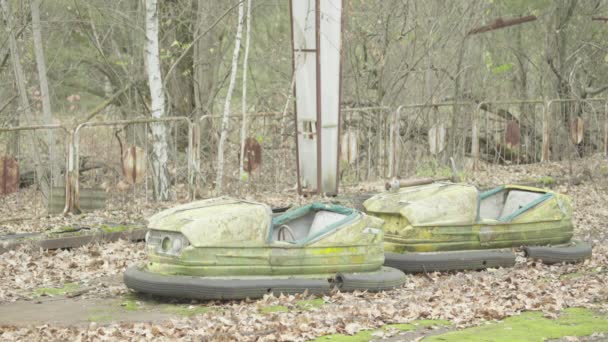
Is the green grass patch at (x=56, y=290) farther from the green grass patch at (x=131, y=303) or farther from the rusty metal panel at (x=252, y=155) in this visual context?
the rusty metal panel at (x=252, y=155)

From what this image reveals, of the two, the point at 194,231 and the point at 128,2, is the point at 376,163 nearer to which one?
the point at 128,2

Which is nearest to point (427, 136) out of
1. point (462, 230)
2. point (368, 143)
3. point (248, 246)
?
point (368, 143)

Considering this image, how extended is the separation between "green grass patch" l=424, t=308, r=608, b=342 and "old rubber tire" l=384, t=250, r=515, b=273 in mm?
1971

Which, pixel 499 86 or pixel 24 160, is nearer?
pixel 24 160

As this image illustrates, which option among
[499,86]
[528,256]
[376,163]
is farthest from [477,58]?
[528,256]

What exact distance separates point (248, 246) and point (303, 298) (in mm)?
598

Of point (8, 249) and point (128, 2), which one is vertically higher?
point (128, 2)

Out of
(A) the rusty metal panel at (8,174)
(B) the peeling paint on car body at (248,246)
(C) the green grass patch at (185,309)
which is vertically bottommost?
(C) the green grass patch at (185,309)

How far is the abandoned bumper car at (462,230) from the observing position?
30.6ft

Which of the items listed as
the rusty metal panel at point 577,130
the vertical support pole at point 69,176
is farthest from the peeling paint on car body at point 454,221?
the rusty metal panel at point 577,130

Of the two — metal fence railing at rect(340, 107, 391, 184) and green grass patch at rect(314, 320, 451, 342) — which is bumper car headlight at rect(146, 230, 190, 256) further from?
metal fence railing at rect(340, 107, 391, 184)

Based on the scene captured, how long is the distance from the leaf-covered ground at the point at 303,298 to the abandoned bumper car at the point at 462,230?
0.14 m

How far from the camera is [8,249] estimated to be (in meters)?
9.80

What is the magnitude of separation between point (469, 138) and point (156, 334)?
12616 millimetres
